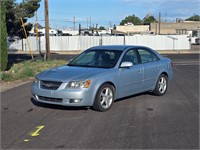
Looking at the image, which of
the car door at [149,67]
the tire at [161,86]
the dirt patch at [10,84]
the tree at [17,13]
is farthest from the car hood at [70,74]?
the tree at [17,13]

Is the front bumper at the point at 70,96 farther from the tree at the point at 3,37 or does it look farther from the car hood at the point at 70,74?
the tree at the point at 3,37

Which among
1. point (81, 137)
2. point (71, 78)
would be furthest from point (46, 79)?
point (81, 137)

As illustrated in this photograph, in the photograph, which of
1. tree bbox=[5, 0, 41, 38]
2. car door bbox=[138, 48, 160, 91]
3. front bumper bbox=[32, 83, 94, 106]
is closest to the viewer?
front bumper bbox=[32, 83, 94, 106]

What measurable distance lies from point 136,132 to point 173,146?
→ 0.87m

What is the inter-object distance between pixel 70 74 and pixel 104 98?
2.91 ft

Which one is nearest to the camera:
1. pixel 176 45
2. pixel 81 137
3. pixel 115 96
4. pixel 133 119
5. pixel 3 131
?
pixel 81 137

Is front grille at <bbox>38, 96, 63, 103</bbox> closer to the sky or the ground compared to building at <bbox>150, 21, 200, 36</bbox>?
closer to the ground

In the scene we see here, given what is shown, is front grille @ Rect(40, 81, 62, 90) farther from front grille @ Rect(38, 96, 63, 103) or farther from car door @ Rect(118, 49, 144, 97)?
car door @ Rect(118, 49, 144, 97)

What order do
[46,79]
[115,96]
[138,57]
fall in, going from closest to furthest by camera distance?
[46,79], [115,96], [138,57]

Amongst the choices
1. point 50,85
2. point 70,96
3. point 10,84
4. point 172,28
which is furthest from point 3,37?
point 172,28

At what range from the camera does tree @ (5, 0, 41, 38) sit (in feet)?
82.3

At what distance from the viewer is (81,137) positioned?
5.91 m

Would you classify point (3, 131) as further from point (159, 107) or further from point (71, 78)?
point (159, 107)

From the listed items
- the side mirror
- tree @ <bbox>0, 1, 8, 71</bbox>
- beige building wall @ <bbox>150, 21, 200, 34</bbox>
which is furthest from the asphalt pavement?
beige building wall @ <bbox>150, 21, 200, 34</bbox>
